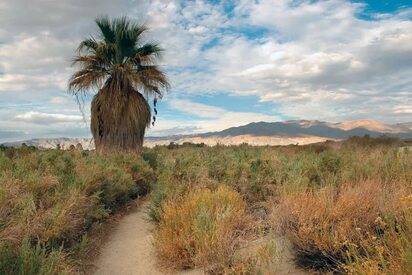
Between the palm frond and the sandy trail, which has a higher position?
the palm frond

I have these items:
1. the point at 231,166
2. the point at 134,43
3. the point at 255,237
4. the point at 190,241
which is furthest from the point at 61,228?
the point at 134,43

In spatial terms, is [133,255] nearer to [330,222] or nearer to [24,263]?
[24,263]

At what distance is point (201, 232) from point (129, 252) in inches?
69.9

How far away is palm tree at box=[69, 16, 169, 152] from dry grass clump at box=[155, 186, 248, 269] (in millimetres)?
9920

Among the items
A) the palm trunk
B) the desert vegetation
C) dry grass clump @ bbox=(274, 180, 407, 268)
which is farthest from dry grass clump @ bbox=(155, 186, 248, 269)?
the palm trunk

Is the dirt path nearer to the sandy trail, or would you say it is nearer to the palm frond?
the sandy trail

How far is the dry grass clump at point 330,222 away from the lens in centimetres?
413

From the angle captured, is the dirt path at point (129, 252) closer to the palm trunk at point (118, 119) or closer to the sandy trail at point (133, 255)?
the sandy trail at point (133, 255)

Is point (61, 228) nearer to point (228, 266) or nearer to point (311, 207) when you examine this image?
point (228, 266)

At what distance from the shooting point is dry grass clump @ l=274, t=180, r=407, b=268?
413 centimetres

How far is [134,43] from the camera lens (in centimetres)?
1538

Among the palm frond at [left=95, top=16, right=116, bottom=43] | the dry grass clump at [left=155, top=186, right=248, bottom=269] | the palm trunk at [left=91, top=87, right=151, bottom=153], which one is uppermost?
the palm frond at [left=95, top=16, right=116, bottom=43]

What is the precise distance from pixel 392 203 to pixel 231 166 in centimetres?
544

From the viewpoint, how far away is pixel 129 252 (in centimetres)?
563
